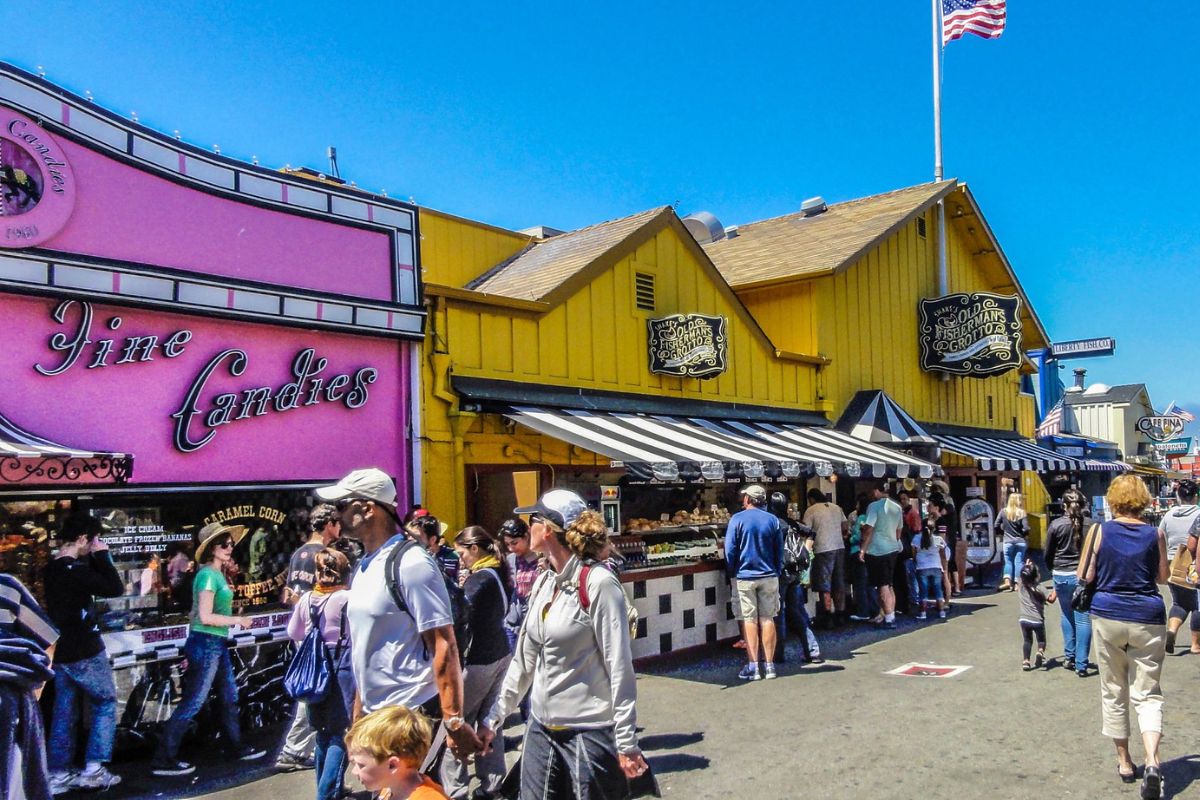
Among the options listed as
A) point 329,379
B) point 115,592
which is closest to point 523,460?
point 329,379

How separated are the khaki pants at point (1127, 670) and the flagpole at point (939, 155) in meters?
13.6

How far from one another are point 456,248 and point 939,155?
11353 millimetres

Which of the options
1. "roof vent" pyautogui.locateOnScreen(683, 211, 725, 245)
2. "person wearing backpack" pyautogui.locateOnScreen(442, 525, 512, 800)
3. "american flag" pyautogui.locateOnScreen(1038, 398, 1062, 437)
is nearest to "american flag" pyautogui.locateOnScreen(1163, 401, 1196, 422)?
"american flag" pyautogui.locateOnScreen(1038, 398, 1062, 437)

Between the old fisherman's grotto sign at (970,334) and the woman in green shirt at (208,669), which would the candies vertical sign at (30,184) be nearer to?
the woman in green shirt at (208,669)

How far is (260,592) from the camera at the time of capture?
728cm

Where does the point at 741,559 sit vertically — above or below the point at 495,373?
below

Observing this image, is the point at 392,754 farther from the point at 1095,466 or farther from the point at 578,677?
the point at 1095,466

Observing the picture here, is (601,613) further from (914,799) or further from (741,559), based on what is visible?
(741,559)

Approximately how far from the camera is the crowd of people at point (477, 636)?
3695 mm

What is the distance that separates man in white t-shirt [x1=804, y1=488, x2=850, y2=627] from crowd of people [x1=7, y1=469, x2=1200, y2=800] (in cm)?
154

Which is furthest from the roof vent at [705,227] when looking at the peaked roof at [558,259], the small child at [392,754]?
the small child at [392,754]

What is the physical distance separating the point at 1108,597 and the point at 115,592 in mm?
5955

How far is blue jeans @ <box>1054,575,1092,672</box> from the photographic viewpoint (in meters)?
7.99

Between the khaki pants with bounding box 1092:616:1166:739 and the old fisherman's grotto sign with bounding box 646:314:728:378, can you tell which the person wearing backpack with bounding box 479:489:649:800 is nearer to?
the khaki pants with bounding box 1092:616:1166:739
